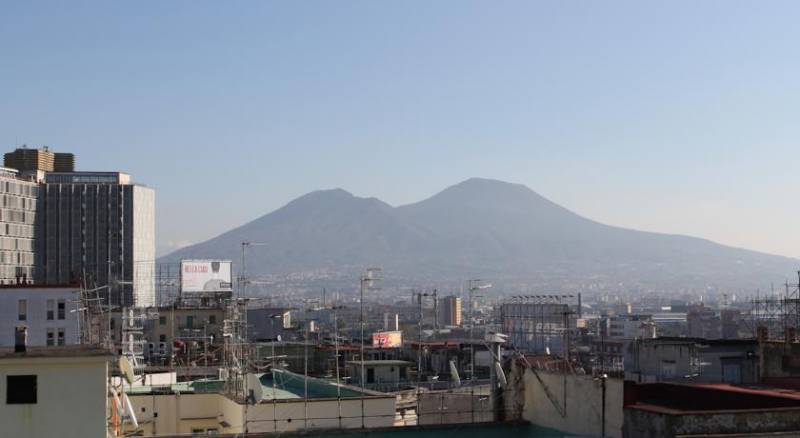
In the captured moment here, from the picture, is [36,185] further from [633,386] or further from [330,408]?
[633,386]

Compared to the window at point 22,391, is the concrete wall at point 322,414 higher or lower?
lower

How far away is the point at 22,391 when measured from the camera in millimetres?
19422

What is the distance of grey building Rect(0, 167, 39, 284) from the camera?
112125 mm

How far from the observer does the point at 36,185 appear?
119 metres

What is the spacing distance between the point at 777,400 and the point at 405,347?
58839mm

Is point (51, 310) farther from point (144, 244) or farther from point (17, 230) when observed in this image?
point (144, 244)

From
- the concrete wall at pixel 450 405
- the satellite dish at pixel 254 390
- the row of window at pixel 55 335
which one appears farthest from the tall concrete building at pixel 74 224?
the satellite dish at pixel 254 390

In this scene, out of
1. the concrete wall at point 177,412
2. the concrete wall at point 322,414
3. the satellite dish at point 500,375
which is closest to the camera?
the satellite dish at point 500,375

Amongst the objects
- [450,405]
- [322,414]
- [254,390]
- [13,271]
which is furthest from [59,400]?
[13,271]

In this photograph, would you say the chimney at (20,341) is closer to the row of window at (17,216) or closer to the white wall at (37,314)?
the white wall at (37,314)

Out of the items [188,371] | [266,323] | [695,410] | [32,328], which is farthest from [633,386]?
[266,323]

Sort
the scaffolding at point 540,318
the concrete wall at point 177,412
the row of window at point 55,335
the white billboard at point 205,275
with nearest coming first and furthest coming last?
the scaffolding at point 540,318, the concrete wall at point 177,412, the row of window at point 55,335, the white billboard at point 205,275

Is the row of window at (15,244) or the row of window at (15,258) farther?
the row of window at (15,244)

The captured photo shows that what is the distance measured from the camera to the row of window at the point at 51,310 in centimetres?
6194
